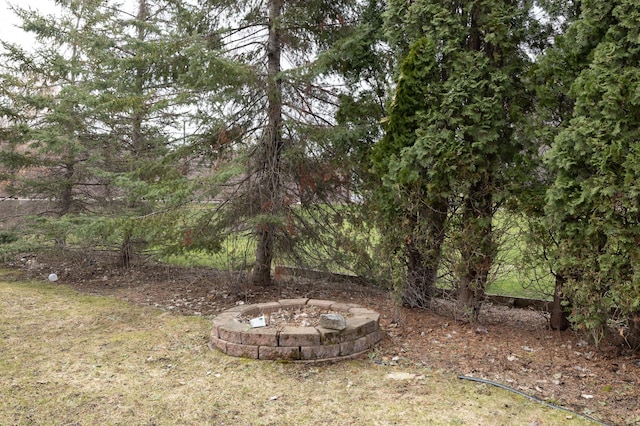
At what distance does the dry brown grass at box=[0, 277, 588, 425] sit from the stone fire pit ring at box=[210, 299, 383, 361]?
0.09 meters

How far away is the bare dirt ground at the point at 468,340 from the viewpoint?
3.35m

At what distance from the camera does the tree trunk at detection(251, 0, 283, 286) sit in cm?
569

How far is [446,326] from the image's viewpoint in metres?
4.80

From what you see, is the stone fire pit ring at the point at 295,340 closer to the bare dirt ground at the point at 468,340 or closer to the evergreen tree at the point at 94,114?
Answer: the bare dirt ground at the point at 468,340

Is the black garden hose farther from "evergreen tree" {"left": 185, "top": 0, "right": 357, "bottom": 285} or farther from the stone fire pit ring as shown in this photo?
"evergreen tree" {"left": 185, "top": 0, "right": 357, "bottom": 285}

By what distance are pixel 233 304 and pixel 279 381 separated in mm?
2488

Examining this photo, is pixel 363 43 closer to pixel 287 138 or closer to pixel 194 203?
pixel 287 138

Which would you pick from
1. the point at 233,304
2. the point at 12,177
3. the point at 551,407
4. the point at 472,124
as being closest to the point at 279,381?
the point at 551,407

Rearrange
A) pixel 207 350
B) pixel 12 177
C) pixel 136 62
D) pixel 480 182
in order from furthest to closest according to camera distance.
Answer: pixel 12 177, pixel 136 62, pixel 480 182, pixel 207 350

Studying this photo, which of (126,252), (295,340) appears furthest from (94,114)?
(295,340)

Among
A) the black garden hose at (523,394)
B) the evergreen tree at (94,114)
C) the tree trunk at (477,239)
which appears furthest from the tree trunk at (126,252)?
the black garden hose at (523,394)

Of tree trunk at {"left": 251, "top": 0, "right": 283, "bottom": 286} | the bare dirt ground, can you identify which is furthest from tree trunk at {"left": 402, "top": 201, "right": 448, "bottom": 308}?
tree trunk at {"left": 251, "top": 0, "right": 283, "bottom": 286}

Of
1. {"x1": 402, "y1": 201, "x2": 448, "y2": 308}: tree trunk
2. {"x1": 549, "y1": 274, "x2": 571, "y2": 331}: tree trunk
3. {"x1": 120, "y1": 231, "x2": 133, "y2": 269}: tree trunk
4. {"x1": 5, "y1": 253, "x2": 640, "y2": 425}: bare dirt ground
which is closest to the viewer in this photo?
{"x1": 5, "y1": 253, "x2": 640, "y2": 425}: bare dirt ground

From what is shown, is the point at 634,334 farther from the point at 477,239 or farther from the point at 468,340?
the point at 477,239
